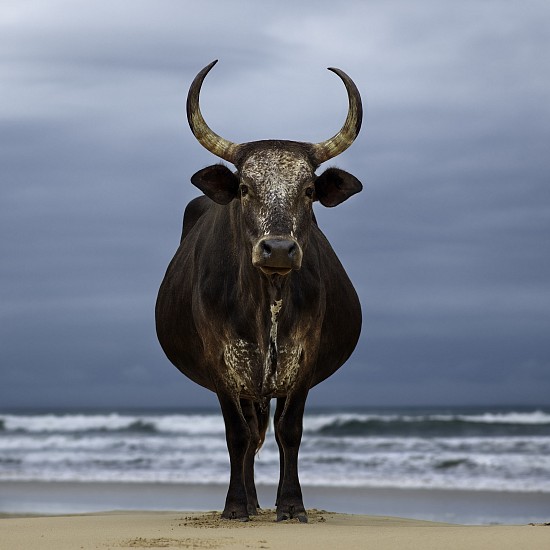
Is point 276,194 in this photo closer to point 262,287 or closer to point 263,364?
point 262,287

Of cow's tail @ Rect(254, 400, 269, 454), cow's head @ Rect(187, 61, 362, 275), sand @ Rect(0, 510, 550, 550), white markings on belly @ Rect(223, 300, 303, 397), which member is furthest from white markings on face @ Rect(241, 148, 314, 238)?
cow's tail @ Rect(254, 400, 269, 454)

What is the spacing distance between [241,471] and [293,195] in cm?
216

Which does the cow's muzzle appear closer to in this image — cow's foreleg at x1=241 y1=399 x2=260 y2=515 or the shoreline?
cow's foreleg at x1=241 y1=399 x2=260 y2=515

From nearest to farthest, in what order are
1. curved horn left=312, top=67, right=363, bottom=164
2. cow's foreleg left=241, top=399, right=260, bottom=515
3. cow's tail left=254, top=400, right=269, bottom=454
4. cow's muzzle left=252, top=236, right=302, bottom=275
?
cow's muzzle left=252, top=236, right=302, bottom=275
curved horn left=312, top=67, right=363, bottom=164
cow's foreleg left=241, top=399, right=260, bottom=515
cow's tail left=254, top=400, right=269, bottom=454

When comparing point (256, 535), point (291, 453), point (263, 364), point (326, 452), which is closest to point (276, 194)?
point (263, 364)

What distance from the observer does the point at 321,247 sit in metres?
10.0

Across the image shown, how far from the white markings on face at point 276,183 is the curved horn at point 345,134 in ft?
0.90

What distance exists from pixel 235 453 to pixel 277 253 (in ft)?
6.45

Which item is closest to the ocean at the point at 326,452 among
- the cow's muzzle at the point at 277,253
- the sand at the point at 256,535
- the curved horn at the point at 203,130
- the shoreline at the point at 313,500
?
the shoreline at the point at 313,500

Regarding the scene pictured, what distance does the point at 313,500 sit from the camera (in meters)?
15.6

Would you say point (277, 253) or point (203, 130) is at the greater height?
point (203, 130)

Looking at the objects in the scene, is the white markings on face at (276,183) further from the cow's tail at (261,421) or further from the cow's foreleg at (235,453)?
the cow's tail at (261,421)

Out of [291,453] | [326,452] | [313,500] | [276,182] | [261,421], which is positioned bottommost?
[313,500]

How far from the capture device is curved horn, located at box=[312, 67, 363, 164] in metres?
8.40
